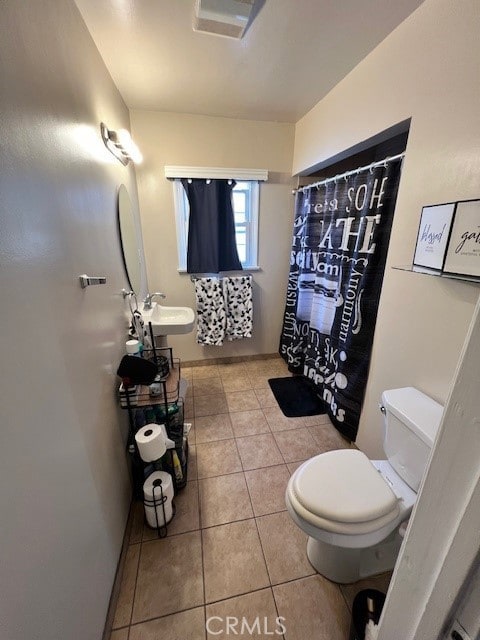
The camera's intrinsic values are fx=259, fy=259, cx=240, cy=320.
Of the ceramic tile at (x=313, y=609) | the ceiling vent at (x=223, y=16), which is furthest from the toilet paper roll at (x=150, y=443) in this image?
the ceiling vent at (x=223, y=16)

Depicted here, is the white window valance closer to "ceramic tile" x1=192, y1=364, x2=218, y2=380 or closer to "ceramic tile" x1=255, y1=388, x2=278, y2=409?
"ceramic tile" x1=192, y1=364, x2=218, y2=380

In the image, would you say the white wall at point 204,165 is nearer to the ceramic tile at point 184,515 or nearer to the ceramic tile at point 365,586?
the ceramic tile at point 184,515

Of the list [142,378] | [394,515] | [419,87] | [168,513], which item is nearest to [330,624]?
[394,515]

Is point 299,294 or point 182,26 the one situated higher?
point 182,26

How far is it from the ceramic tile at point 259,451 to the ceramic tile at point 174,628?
2.42ft

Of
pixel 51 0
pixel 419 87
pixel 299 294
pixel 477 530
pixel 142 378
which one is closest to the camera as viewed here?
pixel 477 530

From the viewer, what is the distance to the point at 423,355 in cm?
125

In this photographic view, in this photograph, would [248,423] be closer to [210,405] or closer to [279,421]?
[279,421]

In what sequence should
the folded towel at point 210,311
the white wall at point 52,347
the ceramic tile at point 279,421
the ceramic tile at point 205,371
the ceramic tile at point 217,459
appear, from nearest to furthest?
the white wall at point 52,347
the ceramic tile at point 217,459
the ceramic tile at point 279,421
the folded towel at point 210,311
the ceramic tile at point 205,371

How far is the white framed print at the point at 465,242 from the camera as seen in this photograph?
36.9 inches

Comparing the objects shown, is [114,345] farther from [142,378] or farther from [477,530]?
[477,530]

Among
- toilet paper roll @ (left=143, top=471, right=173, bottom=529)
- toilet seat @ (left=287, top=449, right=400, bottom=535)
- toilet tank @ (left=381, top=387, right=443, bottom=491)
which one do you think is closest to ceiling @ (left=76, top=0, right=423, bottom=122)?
toilet tank @ (left=381, top=387, right=443, bottom=491)

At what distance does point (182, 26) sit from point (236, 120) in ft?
3.67

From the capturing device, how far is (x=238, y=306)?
2.73 metres
